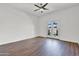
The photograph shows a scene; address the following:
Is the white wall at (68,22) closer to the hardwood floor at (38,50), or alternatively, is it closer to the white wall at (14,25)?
the hardwood floor at (38,50)

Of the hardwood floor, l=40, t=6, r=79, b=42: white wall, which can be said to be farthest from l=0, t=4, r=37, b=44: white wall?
l=40, t=6, r=79, b=42: white wall

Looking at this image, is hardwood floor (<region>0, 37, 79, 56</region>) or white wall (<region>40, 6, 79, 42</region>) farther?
white wall (<region>40, 6, 79, 42</region>)

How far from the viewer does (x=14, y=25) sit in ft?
16.5

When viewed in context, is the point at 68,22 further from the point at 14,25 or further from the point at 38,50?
the point at 14,25

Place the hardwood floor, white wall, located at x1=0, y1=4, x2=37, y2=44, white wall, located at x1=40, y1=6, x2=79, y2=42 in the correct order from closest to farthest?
1. the hardwood floor
2. white wall, located at x1=0, y1=4, x2=37, y2=44
3. white wall, located at x1=40, y1=6, x2=79, y2=42

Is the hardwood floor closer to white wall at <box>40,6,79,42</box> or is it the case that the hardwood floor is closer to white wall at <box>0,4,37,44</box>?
white wall at <box>0,4,37,44</box>

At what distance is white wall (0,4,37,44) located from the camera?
448cm

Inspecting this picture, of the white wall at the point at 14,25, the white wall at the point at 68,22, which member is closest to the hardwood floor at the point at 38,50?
the white wall at the point at 14,25

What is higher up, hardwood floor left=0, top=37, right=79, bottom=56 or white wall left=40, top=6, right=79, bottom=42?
white wall left=40, top=6, right=79, bottom=42

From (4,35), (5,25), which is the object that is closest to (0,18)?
(5,25)

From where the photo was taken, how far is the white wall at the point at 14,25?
448cm

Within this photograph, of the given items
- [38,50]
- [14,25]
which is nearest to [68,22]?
[38,50]

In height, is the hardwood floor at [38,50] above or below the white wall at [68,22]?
below

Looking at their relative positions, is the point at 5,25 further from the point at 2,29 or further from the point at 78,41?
the point at 78,41
